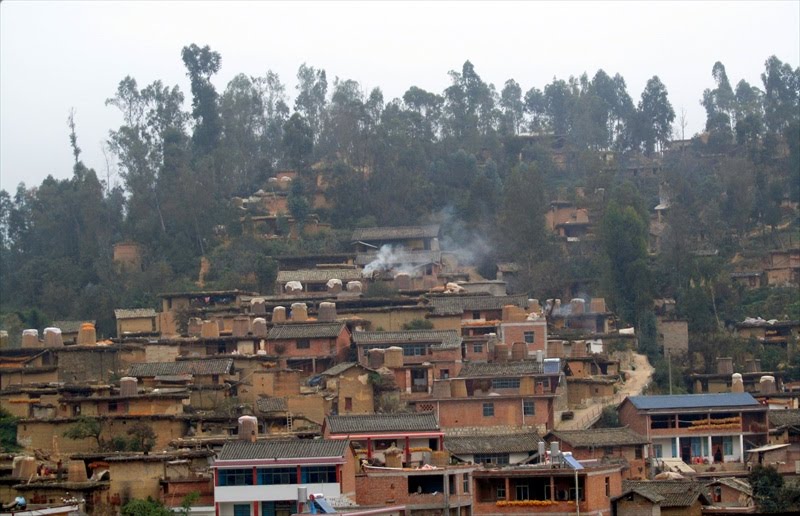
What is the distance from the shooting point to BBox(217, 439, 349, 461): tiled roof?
36.2m

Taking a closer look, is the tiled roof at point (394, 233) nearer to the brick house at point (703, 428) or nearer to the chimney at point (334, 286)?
the chimney at point (334, 286)

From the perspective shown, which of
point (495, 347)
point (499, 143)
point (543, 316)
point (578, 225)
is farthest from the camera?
point (499, 143)

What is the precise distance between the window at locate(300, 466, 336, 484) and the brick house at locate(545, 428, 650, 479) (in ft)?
27.0

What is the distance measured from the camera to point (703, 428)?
149ft

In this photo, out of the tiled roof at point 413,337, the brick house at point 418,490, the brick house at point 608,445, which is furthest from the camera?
the tiled roof at point 413,337

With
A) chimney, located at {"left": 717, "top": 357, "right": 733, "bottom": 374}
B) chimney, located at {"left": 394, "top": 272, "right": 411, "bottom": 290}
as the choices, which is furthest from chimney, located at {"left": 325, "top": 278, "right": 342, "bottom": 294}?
chimney, located at {"left": 717, "top": 357, "right": 733, "bottom": 374}

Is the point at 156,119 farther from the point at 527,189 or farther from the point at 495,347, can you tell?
the point at 495,347

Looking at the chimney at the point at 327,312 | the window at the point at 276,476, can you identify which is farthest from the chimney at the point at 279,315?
the window at the point at 276,476

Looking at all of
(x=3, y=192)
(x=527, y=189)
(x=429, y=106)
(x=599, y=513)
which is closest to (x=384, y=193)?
(x=527, y=189)

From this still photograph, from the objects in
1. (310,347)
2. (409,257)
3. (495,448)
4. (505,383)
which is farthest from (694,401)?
(409,257)

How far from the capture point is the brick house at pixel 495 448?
40844 millimetres

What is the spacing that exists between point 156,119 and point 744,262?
2880 centimetres

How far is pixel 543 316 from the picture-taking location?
54594 mm

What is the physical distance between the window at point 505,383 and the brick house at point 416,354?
1481 millimetres
